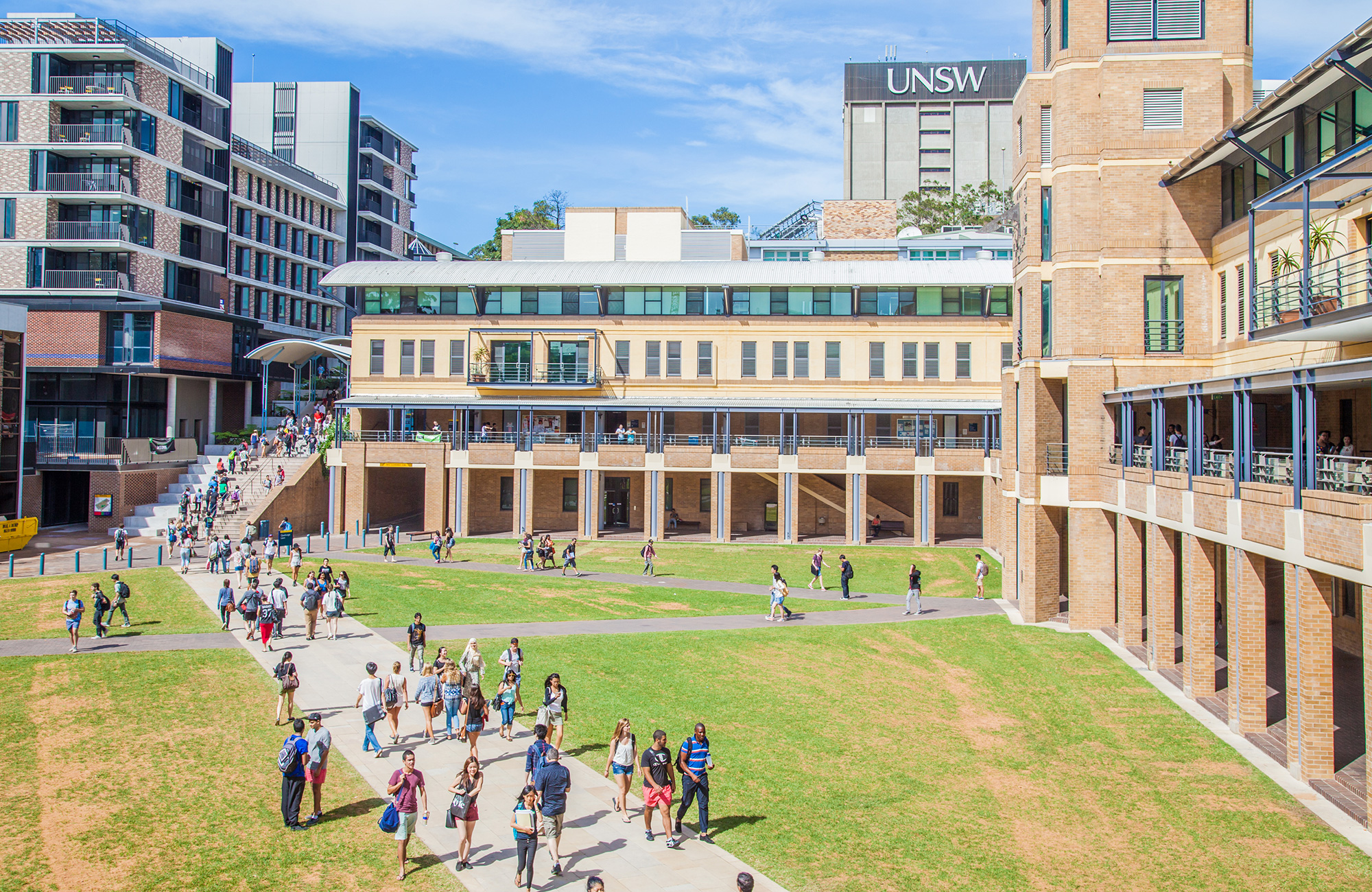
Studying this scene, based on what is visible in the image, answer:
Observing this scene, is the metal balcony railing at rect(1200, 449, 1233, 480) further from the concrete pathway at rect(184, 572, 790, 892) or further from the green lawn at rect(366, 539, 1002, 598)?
the concrete pathway at rect(184, 572, 790, 892)

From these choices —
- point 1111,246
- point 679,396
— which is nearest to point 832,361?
point 679,396

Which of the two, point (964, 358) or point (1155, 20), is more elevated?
point (1155, 20)

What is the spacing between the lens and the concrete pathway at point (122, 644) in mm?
23500

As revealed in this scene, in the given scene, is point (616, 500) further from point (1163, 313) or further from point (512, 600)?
point (1163, 313)

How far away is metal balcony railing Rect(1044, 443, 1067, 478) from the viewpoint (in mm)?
30625

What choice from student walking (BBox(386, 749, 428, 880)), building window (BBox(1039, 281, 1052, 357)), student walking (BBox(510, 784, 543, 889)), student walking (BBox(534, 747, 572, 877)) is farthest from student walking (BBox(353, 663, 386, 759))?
building window (BBox(1039, 281, 1052, 357))

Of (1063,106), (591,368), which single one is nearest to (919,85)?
(591,368)

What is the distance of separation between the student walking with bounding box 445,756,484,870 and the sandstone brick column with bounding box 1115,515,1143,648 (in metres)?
20.5

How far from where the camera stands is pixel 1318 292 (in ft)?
75.0

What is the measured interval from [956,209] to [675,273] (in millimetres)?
46768

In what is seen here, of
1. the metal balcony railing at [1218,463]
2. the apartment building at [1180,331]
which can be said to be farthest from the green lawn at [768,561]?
the metal balcony railing at [1218,463]

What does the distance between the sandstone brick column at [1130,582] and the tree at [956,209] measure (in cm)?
6219

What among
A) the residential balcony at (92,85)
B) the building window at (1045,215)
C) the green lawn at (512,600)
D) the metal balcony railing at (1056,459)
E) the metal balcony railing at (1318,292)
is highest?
the residential balcony at (92,85)

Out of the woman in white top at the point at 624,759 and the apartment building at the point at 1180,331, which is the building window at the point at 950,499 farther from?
the woman in white top at the point at 624,759
